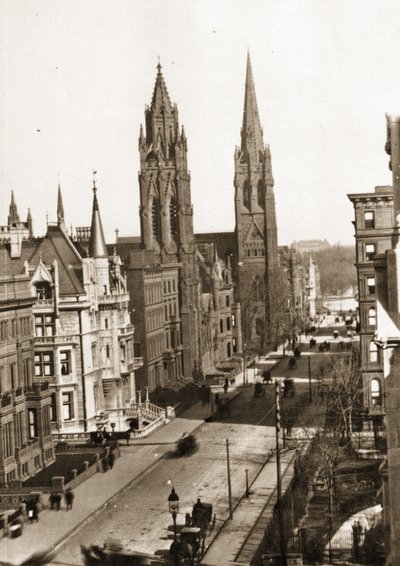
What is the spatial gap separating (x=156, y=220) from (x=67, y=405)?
39454 mm

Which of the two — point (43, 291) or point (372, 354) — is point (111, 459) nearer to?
point (43, 291)

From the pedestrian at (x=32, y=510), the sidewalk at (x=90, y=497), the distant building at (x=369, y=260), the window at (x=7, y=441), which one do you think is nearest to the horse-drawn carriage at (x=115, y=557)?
the sidewalk at (x=90, y=497)

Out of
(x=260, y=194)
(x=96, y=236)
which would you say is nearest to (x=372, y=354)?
(x=96, y=236)

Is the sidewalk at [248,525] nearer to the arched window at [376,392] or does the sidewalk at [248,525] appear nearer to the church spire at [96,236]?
the arched window at [376,392]

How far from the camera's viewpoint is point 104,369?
61094mm

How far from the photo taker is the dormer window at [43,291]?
184ft

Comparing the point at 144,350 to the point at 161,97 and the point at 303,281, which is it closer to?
the point at 161,97

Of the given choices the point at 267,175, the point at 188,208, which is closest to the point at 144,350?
the point at 188,208

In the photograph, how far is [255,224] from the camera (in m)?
130

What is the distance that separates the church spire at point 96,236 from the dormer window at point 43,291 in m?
6.65

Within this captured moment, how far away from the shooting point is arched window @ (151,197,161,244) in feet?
307

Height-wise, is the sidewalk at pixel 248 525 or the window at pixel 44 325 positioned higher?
the window at pixel 44 325

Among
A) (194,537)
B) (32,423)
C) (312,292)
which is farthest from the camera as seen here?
(312,292)

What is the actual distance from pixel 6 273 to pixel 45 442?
8745 mm
